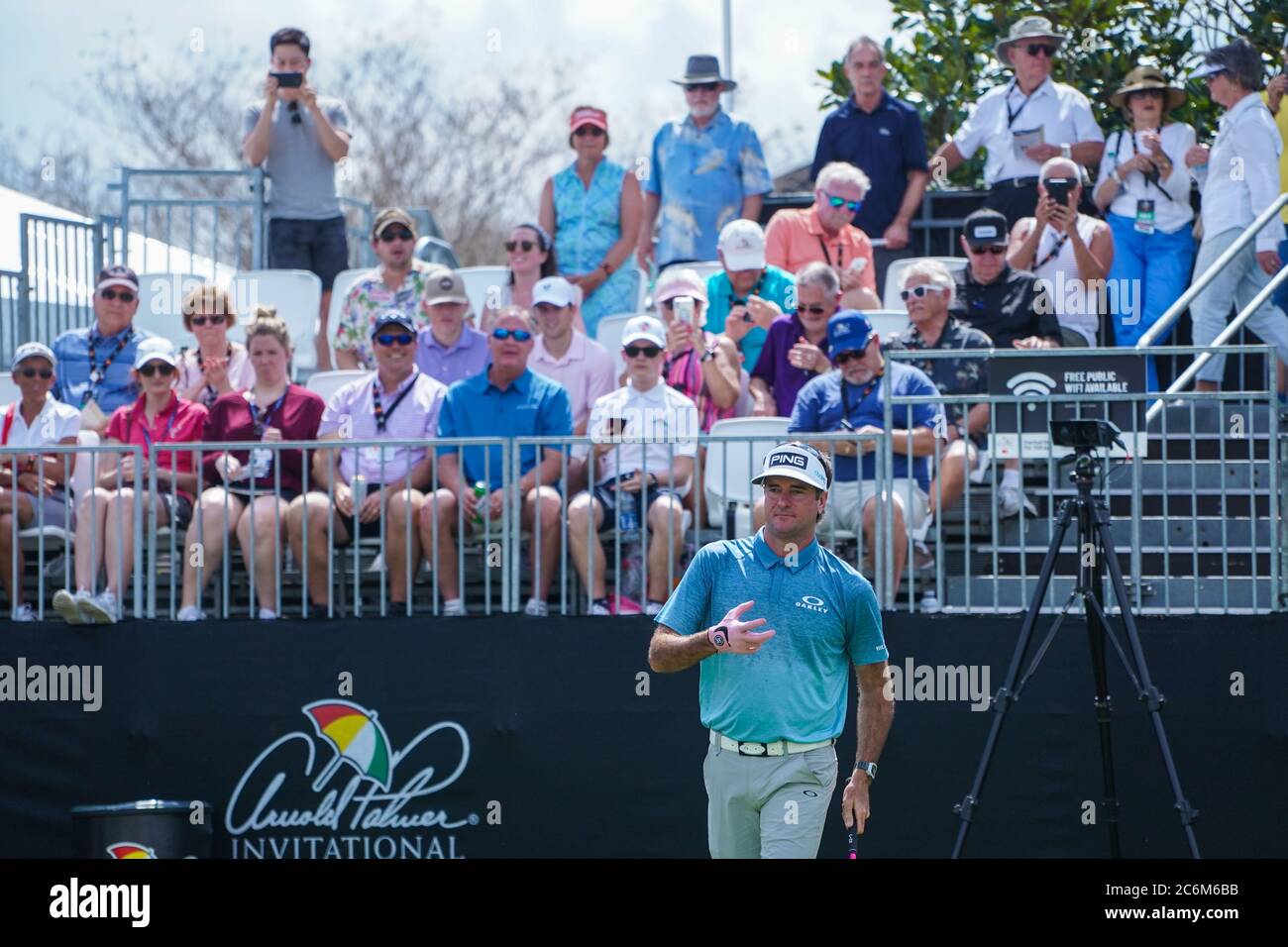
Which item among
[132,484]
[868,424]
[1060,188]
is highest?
[1060,188]

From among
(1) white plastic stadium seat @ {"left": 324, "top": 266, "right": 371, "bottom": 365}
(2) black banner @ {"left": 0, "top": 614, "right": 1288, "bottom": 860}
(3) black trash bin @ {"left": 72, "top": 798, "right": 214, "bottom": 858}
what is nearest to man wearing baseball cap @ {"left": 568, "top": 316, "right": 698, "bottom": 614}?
(2) black banner @ {"left": 0, "top": 614, "right": 1288, "bottom": 860}

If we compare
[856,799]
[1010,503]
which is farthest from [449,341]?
[856,799]

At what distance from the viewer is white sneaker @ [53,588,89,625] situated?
34.3 ft

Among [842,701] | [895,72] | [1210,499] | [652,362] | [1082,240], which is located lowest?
[842,701]

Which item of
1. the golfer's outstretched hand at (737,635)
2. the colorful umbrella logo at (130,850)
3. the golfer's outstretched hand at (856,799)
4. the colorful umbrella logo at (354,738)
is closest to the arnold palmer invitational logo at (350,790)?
the colorful umbrella logo at (354,738)

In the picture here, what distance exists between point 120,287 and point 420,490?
2.89 meters

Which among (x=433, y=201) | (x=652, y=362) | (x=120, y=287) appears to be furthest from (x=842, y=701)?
(x=433, y=201)

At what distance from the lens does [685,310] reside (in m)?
11.7

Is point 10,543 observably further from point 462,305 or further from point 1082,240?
point 1082,240

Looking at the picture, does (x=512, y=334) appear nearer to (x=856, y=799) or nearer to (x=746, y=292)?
(x=746, y=292)

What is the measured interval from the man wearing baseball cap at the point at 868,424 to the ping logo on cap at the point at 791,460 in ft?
8.43

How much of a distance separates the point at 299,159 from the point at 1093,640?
726cm

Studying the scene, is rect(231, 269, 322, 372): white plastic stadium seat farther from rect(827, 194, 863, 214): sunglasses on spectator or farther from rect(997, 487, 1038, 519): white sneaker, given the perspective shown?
rect(997, 487, 1038, 519): white sneaker
